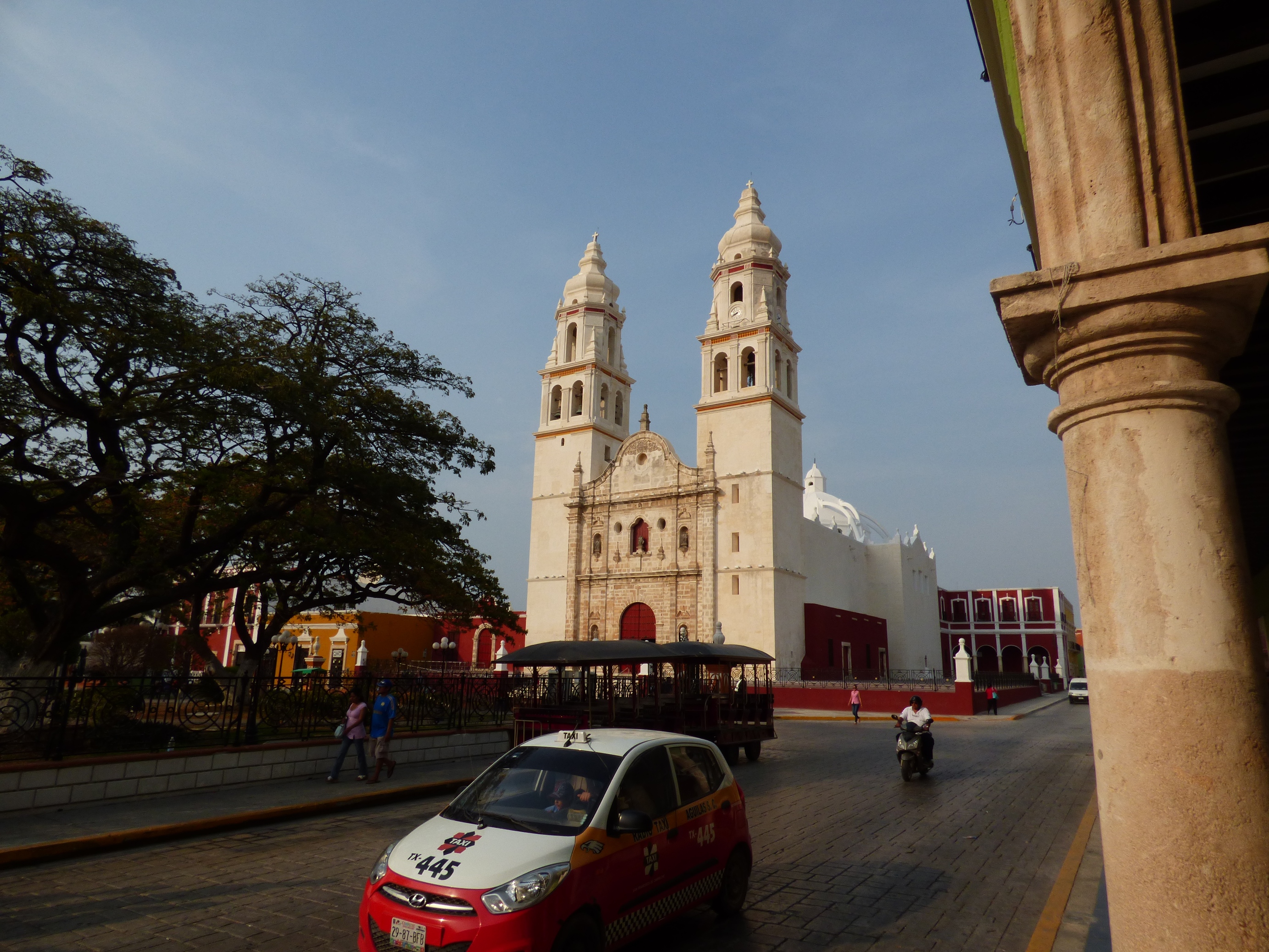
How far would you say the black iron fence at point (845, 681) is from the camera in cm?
2903

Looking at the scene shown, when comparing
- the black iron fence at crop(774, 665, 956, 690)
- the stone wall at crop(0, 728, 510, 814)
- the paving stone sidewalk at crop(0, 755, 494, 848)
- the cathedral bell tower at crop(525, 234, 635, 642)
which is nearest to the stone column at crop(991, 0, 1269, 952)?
the paving stone sidewalk at crop(0, 755, 494, 848)

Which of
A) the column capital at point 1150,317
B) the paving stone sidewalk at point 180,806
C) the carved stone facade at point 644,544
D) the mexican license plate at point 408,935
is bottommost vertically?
the paving stone sidewalk at point 180,806

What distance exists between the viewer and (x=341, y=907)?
5621 mm

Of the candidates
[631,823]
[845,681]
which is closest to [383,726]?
[631,823]

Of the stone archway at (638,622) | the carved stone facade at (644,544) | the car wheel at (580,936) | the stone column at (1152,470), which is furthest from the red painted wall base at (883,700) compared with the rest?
the stone column at (1152,470)

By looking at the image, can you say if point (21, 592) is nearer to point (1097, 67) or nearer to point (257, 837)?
point (257, 837)

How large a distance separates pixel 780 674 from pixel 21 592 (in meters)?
26.2

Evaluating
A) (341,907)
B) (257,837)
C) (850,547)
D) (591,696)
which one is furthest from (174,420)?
(850,547)

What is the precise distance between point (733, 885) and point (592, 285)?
39.1 m

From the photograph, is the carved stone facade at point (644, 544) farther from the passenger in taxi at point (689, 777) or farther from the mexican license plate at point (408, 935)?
the mexican license plate at point (408, 935)

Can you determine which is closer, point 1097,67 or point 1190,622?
point 1190,622

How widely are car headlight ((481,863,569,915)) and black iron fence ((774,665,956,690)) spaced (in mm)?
26581

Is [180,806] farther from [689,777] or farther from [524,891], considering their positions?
[524,891]

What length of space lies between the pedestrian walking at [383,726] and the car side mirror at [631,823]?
7588 mm
